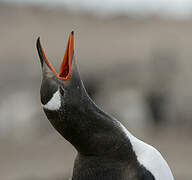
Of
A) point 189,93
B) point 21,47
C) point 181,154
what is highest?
point 21,47

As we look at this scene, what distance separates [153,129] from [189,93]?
123 centimetres

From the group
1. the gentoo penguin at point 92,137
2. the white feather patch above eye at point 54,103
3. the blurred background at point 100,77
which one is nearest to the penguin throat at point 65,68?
the gentoo penguin at point 92,137

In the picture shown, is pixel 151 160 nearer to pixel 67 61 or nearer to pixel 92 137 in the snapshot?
pixel 92 137

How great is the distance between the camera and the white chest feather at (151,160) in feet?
8.52

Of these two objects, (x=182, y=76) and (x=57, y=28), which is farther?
(x=57, y=28)

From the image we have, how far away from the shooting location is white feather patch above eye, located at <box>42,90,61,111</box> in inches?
98.3

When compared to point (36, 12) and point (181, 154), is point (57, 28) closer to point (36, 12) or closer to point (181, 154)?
point (36, 12)

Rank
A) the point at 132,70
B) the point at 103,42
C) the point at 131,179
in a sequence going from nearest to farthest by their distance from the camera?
the point at 131,179, the point at 132,70, the point at 103,42

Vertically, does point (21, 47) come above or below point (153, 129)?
above

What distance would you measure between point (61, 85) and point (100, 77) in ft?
38.3

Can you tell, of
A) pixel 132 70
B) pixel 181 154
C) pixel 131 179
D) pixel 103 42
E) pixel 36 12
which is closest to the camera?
pixel 131 179

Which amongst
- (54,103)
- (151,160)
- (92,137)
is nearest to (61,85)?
(54,103)

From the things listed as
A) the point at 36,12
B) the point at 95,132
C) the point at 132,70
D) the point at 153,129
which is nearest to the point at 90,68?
the point at 132,70

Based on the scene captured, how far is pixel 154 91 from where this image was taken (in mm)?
14586
